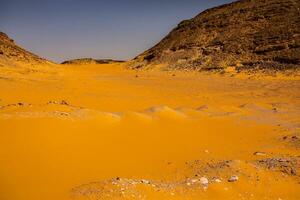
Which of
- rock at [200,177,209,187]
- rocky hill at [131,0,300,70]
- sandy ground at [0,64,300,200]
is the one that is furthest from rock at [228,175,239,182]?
rocky hill at [131,0,300,70]

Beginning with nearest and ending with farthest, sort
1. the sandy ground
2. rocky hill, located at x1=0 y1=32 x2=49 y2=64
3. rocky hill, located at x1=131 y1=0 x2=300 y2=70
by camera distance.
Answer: the sandy ground < rocky hill, located at x1=131 y1=0 x2=300 y2=70 < rocky hill, located at x1=0 y1=32 x2=49 y2=64

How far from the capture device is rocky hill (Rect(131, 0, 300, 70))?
24016 mm

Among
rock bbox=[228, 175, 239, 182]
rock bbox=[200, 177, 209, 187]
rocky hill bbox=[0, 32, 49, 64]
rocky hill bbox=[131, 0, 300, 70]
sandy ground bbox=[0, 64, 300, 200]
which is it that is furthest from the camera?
rocky hill bbox=[0, 32, 49, 64]

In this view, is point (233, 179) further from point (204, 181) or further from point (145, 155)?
point (145, 155)

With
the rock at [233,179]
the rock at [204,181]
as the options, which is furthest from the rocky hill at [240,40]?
the rock at [204,181]

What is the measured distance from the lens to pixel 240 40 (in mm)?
28391

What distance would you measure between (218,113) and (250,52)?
17.3 metres

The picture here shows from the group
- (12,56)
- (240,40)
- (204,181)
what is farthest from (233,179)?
(12,56)

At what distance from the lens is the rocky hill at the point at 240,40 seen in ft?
78.8

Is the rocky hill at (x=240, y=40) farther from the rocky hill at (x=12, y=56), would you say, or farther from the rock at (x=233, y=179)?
the rock at (x=233, y=179)

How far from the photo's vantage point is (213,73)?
23938 millimetres

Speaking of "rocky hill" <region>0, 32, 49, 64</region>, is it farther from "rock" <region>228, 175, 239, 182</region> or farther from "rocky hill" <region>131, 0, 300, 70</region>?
"rock" <region>228, 175, 239, 182</region>

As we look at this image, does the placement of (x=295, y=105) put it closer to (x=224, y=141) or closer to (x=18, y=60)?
(x=224, y=141)

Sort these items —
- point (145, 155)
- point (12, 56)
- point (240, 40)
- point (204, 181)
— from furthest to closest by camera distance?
1. point (240, 40)
2. point (12, 56)
3. point (145, 155)
4. point (204, 181)
